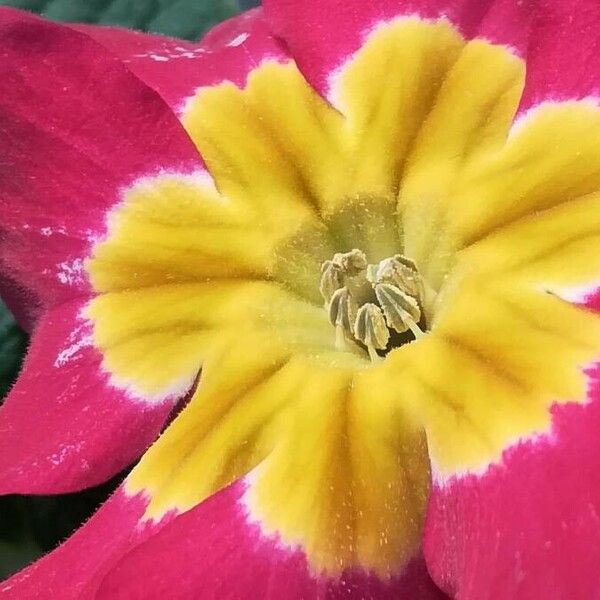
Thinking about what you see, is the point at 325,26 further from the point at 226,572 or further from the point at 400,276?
the point at 226,572

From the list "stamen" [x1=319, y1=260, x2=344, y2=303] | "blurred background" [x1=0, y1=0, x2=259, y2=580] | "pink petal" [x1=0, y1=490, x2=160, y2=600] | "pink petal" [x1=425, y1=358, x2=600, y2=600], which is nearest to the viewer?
"pink petal" [x1=425, y1=358, x2=600, y2=600]

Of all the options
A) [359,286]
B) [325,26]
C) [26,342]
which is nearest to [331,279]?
[359,286]

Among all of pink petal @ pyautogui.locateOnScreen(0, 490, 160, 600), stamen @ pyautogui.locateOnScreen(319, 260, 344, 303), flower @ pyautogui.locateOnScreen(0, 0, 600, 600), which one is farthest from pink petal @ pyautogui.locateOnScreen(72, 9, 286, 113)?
pink petal @ pyautogui.locateOnScreen(0, 490, 160, 600)

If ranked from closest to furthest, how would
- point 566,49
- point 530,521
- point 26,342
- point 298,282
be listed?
1. point 530,521
2. point 566,49
3. point 298,282
4. point 26,342

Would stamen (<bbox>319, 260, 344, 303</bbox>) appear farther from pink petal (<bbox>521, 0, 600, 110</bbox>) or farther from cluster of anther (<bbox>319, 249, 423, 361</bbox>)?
pink petal (<bbox>521, 0, 600, 110</bbox>)

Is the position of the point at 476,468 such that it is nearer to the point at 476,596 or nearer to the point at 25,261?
the point at 476,596

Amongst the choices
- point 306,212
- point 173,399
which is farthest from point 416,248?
point 173,399

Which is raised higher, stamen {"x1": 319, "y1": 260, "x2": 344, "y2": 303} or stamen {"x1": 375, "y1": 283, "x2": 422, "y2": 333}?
stamen {"x1": 319, "y1": 260, "x2": 344, "y2": 303}

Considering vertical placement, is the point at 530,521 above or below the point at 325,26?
below
